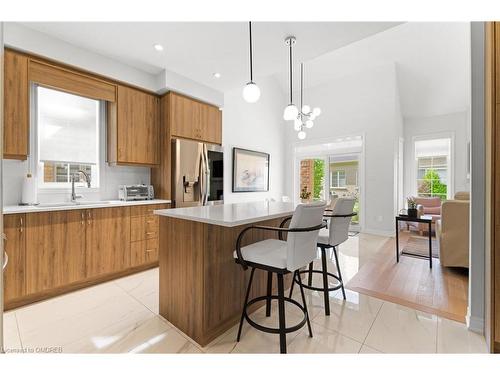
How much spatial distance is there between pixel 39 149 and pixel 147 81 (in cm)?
156

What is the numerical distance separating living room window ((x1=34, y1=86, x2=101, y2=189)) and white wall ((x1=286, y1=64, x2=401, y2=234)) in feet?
16.2

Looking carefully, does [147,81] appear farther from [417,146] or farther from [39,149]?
[417,146]

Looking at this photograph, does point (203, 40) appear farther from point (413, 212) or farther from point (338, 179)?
point (338, 179)

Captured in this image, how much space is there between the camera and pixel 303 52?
2801 mm

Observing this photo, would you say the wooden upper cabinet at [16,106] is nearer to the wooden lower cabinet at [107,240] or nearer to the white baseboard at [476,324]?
the wooden lower cabinet at [107,240]

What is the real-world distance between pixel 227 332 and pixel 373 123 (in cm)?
519

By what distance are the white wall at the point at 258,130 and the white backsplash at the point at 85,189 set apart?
190cm

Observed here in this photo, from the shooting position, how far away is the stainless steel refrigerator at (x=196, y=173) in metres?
3.34

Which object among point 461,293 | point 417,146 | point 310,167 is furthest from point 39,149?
point 417,146

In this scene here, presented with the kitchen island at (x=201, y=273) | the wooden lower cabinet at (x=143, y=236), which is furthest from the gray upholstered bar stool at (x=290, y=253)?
the wooden lower cabinet at (x=143, y=236)

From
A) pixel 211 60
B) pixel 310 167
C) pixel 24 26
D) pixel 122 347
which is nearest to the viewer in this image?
pixel 122 347

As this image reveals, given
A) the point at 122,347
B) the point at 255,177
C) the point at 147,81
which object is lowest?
the point at 122,347

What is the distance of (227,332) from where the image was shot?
68.5 inches

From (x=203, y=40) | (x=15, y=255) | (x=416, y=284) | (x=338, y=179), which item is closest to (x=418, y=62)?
(x=338, y=179)
